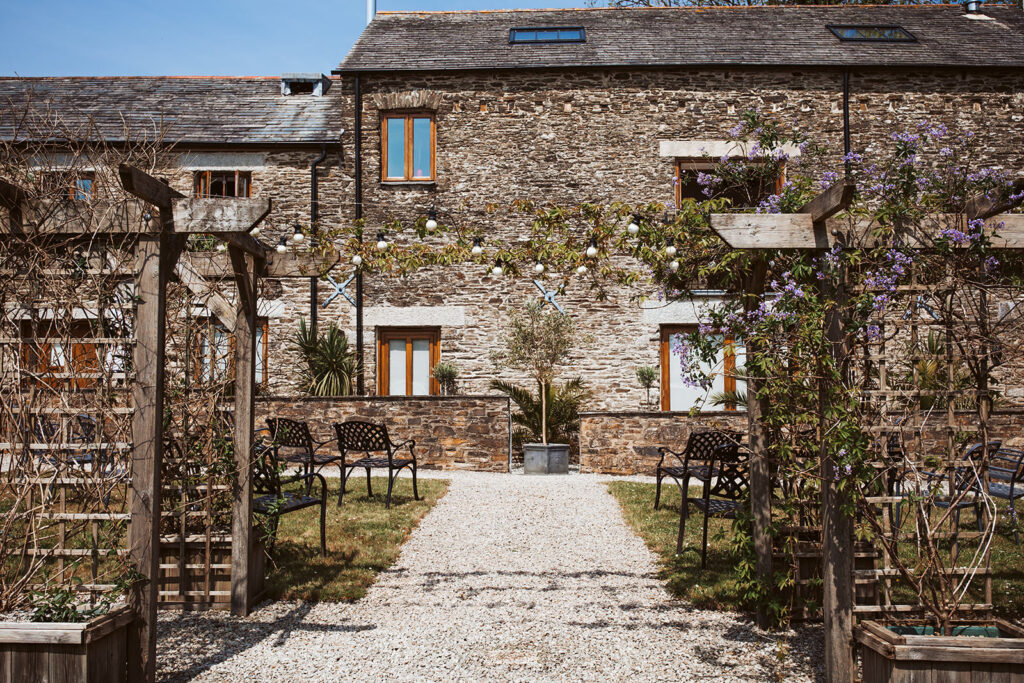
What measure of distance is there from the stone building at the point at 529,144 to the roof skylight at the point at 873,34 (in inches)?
12.6

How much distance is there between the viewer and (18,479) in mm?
3379

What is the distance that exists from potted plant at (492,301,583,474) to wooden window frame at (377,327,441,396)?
1.15 m

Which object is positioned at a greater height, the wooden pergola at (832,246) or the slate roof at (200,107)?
the slate roof at (200,107)

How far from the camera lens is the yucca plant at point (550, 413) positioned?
1140 centimetres

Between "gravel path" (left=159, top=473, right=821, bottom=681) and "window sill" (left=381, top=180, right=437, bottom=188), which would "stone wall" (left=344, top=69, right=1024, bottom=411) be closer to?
"window sill" (left=381, top=180, right=437, bottom=188)

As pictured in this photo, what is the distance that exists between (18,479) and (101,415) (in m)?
0.46

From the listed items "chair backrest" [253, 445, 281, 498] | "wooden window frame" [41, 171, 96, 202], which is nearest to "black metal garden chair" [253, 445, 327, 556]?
"chair backrest" [253, 445, 281, 498]

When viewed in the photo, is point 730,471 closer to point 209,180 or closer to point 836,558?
point 836,558

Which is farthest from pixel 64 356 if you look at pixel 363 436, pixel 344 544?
pixel 363 436

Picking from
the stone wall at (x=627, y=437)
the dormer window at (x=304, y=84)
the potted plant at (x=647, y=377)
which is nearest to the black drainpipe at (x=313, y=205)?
the dormer window at (x=304, y=84)

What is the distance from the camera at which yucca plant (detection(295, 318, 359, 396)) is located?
11539 mm

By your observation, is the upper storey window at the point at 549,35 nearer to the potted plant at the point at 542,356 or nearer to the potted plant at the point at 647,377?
the potted plant at the point at 542,356

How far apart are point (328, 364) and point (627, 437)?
183 inches

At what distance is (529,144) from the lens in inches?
499
